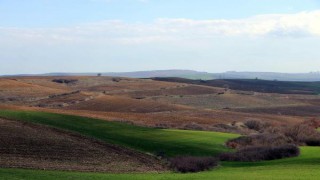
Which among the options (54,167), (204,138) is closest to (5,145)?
(54,167)

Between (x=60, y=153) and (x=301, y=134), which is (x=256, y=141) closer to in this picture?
(x=301, y=134)

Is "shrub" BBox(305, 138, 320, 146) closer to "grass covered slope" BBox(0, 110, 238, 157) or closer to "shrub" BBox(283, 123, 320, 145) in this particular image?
"shrub" BBox(283, 123, 320, 145)

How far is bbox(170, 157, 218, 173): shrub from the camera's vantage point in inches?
1467

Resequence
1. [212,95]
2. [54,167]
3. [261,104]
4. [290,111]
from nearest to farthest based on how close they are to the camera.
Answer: [54,167] → [290,111] → [261,104] → [212,95]

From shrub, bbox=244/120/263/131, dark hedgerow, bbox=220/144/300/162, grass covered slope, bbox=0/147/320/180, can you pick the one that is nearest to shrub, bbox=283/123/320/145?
shrub, bbox=244/120/263/131

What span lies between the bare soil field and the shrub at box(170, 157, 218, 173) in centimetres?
103

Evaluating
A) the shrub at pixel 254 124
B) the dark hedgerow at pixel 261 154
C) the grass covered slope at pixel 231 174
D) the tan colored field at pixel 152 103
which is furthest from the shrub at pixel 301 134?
the grass covered slope at pixel 231 174

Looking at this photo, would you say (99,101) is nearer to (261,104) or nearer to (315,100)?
(261,104)

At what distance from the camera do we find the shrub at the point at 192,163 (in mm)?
37250

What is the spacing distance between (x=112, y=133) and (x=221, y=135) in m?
11.5

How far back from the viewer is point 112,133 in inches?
1898

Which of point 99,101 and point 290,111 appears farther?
point 290,111

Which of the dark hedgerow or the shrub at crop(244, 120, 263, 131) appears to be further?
the shrub at crop(244, 120, 263, 131)

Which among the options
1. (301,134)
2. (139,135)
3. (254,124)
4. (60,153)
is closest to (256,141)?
(301,134)
